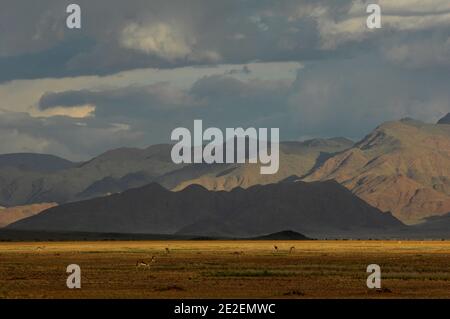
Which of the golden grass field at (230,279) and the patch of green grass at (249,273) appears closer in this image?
the golden grass field at (230,279)

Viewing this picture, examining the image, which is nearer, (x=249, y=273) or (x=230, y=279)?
(x=230, y=279)

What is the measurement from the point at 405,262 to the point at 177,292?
3858cm

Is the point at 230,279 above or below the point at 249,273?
below

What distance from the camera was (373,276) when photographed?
65.4 meters

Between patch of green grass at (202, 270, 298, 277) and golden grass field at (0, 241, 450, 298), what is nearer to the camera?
golden grass field at (0, 241, 450, 298)
